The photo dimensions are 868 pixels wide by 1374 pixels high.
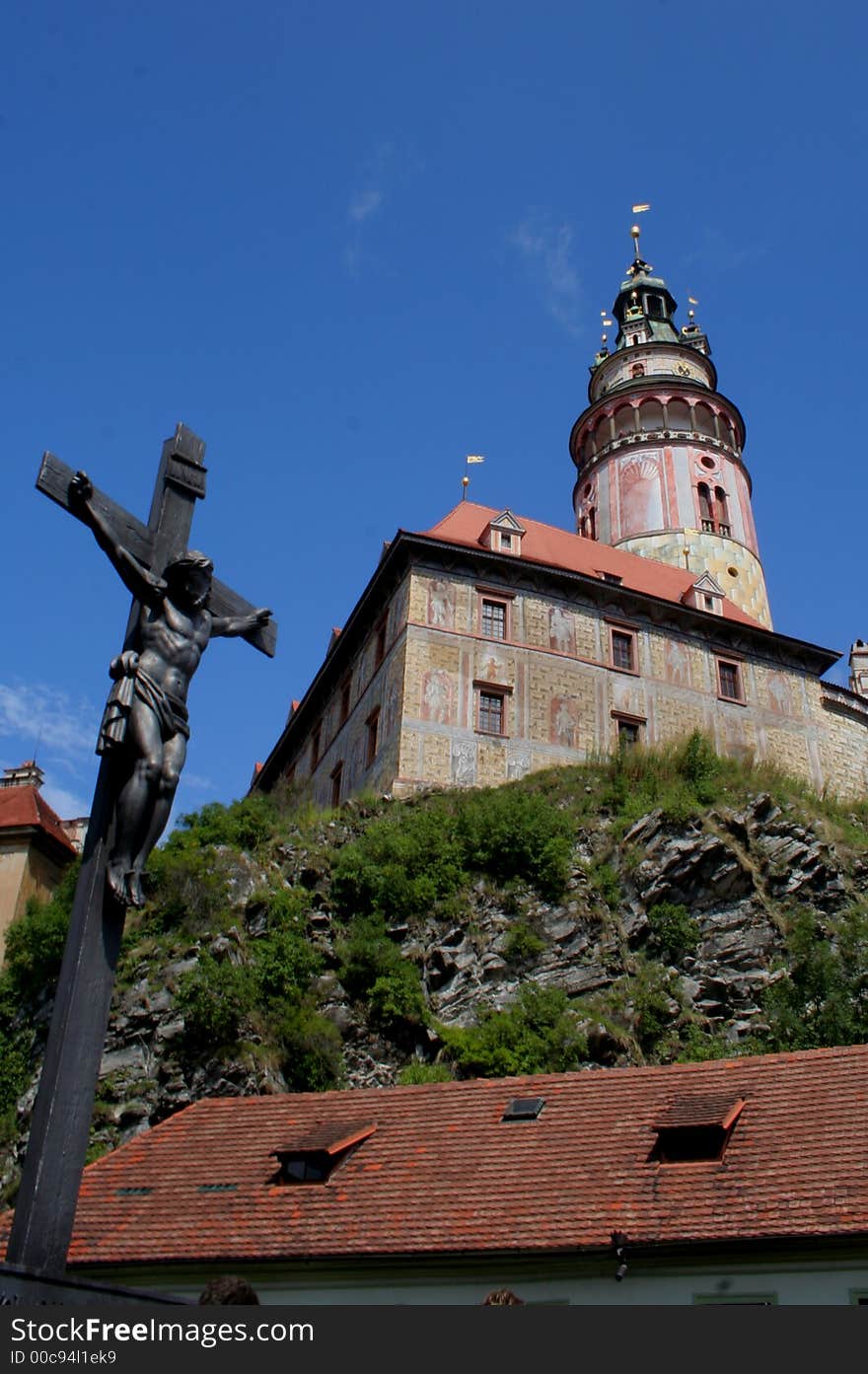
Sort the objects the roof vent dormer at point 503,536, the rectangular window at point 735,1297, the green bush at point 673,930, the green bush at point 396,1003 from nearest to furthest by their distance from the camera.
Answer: the rectangular window at point 735,1297 < the green bush at point 396,1003 < the green bush at point 673,930 < the roof vent dormer at point 503,536

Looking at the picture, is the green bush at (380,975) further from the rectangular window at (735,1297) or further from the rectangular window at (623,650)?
the rectangular window at (623,650)

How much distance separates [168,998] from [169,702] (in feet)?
54.9

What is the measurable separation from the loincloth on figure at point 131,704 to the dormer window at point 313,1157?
9340mm

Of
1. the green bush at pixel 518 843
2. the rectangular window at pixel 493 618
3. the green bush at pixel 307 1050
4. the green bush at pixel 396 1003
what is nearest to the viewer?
the green bush at pixel 307 1050

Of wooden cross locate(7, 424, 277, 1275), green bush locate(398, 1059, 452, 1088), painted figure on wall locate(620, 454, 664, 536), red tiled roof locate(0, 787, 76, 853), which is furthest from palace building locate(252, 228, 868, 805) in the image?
wooden cross locate(7, 424, 277, 1275)

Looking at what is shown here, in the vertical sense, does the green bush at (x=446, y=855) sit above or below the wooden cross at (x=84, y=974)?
above

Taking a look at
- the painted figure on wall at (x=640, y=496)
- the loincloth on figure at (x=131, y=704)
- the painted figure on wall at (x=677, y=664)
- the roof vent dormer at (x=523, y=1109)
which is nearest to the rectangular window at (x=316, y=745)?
the painted figure on wall at (x=677, y=664)

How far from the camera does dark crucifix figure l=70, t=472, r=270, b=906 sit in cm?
557

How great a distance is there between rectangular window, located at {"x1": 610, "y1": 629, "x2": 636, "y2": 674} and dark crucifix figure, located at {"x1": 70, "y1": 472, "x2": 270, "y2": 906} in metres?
30.6

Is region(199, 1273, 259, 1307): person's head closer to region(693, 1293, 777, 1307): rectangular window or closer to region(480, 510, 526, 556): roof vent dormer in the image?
region(693, 1293, 777, 1307): rectangular window

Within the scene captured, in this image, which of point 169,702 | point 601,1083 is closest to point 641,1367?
point 169,702

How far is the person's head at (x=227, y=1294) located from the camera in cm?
397

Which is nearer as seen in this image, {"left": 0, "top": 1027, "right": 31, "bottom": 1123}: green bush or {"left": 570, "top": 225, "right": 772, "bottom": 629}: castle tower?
{"left": 0, "top": 1027, "right": 31, "bottom": 1123}: green bush

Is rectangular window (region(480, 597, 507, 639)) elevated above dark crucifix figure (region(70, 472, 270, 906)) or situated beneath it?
elevated above
